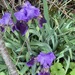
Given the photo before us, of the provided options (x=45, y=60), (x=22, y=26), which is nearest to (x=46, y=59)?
(x=45, y=60)

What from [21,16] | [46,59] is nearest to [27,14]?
[21,16]

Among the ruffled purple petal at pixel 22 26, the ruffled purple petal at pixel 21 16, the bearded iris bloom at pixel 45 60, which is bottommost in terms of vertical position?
the bearded iris bloom at pixel 45 60

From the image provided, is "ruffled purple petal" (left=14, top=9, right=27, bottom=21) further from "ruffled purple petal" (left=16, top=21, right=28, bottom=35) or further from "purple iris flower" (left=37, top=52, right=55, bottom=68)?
"purple iris flower" (left=37, top=52, right=55, bottom=68)

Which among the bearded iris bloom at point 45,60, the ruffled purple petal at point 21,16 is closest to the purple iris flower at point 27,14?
the ruffled purple petal at point 21,16

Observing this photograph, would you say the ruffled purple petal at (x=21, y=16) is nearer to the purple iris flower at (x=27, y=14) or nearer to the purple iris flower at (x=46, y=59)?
the purple iris flower at (x=27, y=14)

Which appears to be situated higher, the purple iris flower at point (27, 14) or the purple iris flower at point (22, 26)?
the purple iris flower at point (27, 14)

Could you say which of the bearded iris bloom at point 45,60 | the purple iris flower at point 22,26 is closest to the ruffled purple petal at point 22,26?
the purple iris flower at point 22,26

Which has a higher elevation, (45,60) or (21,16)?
(21,16)

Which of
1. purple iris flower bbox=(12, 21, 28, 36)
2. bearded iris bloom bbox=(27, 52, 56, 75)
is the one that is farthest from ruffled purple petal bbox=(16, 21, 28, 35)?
bearded iris bloom bbox=(27, 52, 56, 75)

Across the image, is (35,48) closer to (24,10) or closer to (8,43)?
(8,43)

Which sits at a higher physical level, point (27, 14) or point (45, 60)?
point (27, 14)

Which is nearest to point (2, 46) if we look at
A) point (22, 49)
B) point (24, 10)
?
point (24, 10)

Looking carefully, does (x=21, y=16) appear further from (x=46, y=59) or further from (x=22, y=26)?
(x=46, y=59)

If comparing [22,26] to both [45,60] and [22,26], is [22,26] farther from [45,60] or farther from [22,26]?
[45,60]
